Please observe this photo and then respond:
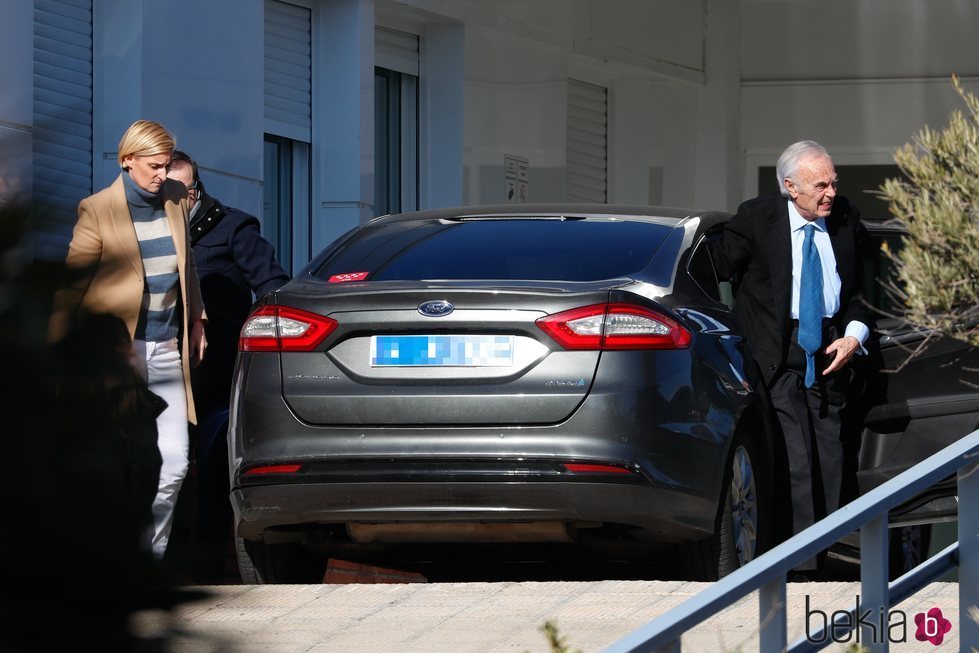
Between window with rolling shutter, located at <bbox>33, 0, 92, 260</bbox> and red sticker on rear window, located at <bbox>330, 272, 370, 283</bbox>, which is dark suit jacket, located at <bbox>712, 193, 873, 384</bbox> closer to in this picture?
red sticker on rear window, located at <bbox>330, 272, 370, 283</bbox>

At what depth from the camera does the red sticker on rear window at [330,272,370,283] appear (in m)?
6.13

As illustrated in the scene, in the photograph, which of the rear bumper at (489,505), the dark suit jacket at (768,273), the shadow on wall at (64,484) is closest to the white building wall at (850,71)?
the dark suit jacket at (768,273)

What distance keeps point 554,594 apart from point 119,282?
4112mm

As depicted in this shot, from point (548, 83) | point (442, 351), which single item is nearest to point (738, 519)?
point (442, 351)

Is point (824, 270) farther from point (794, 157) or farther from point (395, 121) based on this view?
point (395, 121)

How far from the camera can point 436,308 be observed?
5.69m

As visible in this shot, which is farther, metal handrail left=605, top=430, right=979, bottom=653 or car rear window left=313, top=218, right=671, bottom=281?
car rear window left=313, top=218, right=671, bottom=281

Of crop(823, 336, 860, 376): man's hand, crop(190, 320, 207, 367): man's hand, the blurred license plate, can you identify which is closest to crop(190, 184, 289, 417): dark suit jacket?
crop(190, 320, 207, 367): man's hand

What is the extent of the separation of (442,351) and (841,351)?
1797 millimetres

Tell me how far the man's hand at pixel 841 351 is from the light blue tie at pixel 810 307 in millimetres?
52

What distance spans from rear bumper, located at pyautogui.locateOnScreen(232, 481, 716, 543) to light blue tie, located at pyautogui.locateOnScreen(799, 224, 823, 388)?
3.66ft

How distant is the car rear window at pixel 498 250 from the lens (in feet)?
19.8

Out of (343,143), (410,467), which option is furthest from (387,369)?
(343,143)

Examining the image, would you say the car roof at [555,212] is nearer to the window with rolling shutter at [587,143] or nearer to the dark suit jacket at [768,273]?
the dark suit jacket at [768,273]
